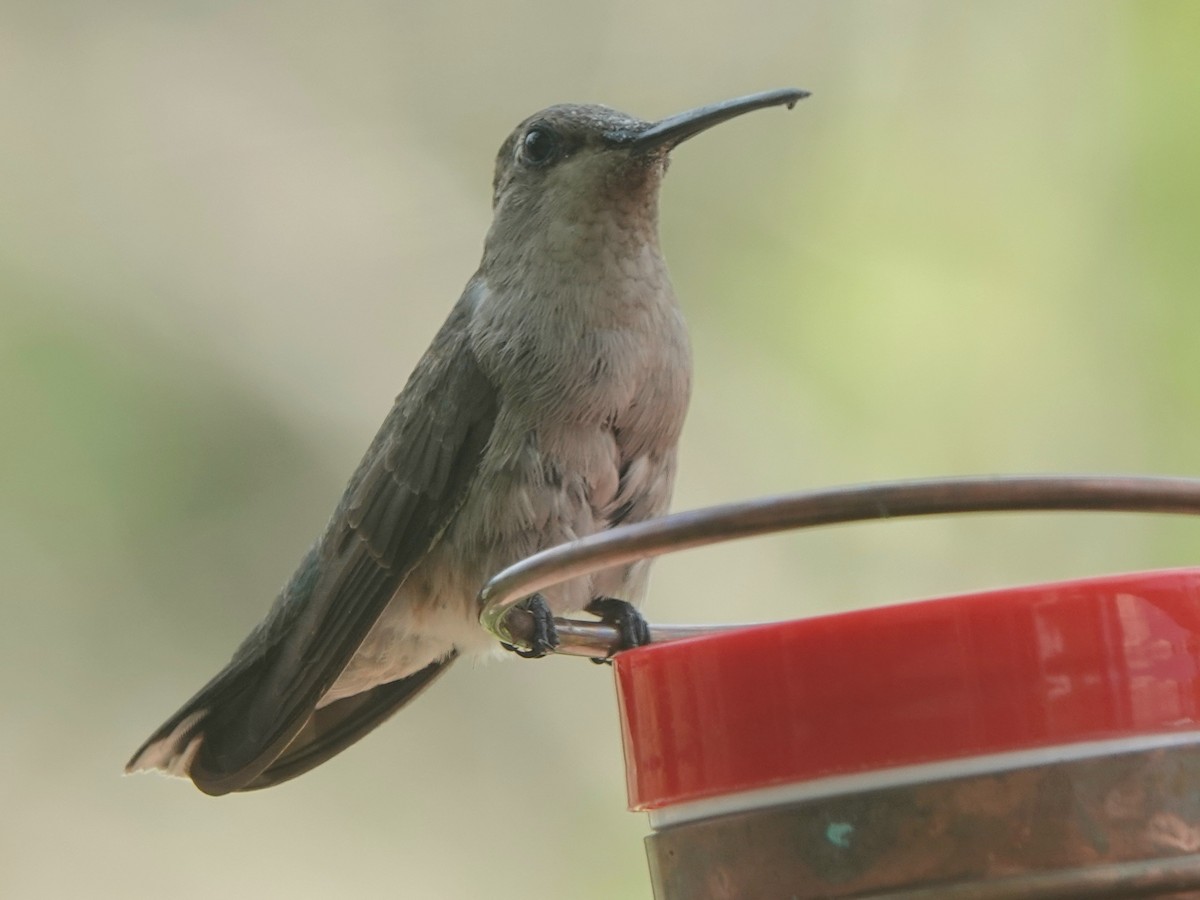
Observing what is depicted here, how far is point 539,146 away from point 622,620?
2.67 feet

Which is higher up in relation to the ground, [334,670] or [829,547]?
[829,547]

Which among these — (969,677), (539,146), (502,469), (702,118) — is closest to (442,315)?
(539,146)

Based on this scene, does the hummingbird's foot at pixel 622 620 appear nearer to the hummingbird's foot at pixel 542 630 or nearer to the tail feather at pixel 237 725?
the hummingbird's foot at pixel 542 630

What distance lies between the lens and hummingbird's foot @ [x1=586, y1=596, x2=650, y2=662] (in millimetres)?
1694

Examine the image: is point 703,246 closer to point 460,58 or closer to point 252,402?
point 460,58

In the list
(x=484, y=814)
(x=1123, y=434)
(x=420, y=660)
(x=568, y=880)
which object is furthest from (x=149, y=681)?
(x=1123, y=434)

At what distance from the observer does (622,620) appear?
6.25ft

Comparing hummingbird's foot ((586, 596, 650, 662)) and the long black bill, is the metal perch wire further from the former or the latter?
the long black bill

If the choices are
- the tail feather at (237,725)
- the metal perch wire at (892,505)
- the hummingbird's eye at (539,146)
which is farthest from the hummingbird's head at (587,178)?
the metal perch wire at (892,505)

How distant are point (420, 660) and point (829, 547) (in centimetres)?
137

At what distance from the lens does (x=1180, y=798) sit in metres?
0.92

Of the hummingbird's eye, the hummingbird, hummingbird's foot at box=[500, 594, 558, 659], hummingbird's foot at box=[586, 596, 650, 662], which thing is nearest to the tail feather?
the hummingbird

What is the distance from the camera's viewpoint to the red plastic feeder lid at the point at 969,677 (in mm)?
923

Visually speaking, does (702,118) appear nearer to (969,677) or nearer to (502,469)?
(502,469)
